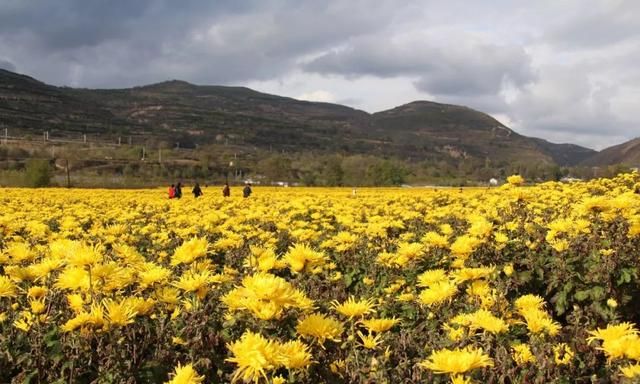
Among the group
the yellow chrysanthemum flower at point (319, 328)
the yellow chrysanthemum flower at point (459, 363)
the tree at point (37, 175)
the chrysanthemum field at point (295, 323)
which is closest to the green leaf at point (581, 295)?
the chrysanthemum field at point (295, 323)

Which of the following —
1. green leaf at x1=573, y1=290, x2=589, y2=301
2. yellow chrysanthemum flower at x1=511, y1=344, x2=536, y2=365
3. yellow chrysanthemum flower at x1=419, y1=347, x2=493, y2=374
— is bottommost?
green leaf at x1=573, y1=290, x2=589, y2=301

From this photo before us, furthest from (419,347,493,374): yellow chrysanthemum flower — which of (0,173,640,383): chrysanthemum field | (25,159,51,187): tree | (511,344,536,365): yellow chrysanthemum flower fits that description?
(25,159,51,187): tree

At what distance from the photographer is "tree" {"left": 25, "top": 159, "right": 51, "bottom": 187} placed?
5035 cm

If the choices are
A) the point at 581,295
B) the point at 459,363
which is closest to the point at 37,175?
the point at 581,295

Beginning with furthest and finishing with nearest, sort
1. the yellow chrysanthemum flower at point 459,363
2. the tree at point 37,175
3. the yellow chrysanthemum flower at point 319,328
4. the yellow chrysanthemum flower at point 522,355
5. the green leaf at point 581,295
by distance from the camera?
1. the tree at point 37,175
2. the green leaf at point 581,295
3. the yellow chrysanthemum flower at point 522,355
4. the yellow chrysanthemum flower at point 319,328
5. the yellow chrysanthemum flower at point 459,363

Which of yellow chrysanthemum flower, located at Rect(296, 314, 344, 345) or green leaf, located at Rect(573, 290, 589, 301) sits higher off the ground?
yellow chrysanthemum flower, located at Rect(296, 314, 344, 345)

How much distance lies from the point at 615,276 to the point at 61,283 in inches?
191

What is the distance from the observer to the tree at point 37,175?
50347 mm

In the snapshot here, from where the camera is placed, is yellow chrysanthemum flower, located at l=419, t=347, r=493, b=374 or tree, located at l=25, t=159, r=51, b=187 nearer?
yellow chrysanthemum flower, located at l=419, t=347, r=493, b=374

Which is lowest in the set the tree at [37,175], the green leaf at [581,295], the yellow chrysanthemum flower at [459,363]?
the tree at [37,175]

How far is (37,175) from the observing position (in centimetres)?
5088

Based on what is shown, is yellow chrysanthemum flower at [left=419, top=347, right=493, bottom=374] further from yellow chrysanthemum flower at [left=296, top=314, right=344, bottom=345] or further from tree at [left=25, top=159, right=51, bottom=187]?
tree at [left=25, top=159, right=51, bottom=187]

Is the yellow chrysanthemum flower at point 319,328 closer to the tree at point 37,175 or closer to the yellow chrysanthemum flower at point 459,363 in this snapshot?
the yellow chrysanthemum flower at point 459,363

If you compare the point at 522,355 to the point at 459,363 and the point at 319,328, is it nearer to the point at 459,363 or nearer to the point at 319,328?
the point at 459,363
